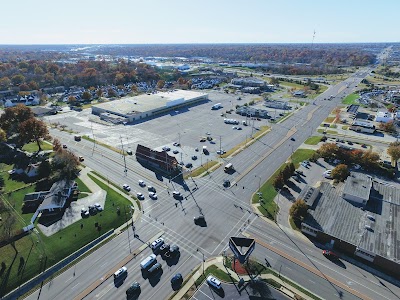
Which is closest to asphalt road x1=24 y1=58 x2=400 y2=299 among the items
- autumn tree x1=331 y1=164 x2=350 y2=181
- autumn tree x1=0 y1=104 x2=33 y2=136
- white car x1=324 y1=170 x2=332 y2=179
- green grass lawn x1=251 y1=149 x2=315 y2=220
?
green grass lawn x1=251 y1=149 x2=315 y2=220

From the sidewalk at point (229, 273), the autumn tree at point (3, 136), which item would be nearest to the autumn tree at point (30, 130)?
the autumn tree at point (3, 136)

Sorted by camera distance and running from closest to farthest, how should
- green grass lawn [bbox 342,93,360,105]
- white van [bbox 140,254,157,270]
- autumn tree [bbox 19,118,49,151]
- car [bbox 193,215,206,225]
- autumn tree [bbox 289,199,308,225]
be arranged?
white van [bbox 140,254,157,270] < autumn tree [bbox 289,199,308,225] < car [bbox 193,215,206,225] < autumn tree [bbox 19,118,49,151] < green grass lawn [bbox 342,93,360,105]

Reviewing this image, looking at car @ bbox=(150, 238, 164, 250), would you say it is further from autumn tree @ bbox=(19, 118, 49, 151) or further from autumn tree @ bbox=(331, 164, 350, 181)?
autumn tree @ bbox=(19, 118, 49, 151)

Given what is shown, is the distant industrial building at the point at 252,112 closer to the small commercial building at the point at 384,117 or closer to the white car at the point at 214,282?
the small commercial building at the point at 384,117

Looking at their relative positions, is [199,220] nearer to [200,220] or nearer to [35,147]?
[200,220]

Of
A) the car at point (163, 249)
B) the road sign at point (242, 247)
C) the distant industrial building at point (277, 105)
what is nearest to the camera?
the road sign at point (242, 247)

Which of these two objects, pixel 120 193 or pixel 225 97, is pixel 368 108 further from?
pixel 120 193
